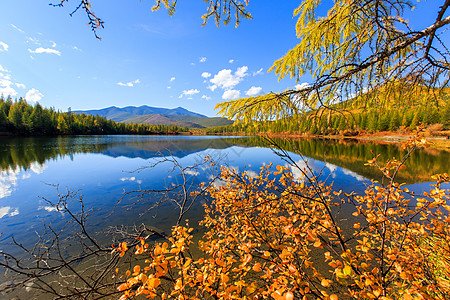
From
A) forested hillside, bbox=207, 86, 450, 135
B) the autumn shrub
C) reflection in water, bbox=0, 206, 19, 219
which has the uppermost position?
forested hillside, bbox=207, 86, 450, 135

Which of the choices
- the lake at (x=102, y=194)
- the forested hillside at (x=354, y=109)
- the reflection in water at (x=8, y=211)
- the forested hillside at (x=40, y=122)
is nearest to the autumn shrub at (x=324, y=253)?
the lake at (x=102, y=194)

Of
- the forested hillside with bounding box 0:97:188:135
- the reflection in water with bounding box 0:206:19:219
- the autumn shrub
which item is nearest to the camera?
the autumn shrub

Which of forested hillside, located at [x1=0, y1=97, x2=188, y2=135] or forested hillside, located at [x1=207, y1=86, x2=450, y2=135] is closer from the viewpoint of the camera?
forested hillside, located at [x1=207, y1=86, x2=450, y2=135]

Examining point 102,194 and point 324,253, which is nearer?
point 324,253

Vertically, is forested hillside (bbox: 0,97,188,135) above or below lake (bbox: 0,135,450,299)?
above

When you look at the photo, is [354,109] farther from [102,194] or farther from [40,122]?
[40,122]

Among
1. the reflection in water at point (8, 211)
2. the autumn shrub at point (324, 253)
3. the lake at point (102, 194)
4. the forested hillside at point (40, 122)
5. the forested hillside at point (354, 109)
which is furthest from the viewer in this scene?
the forested hillside at point (40, 122)

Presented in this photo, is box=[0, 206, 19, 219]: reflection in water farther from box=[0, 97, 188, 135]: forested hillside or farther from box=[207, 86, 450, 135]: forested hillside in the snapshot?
box=[0, 97, 188, 135]: forested hillside

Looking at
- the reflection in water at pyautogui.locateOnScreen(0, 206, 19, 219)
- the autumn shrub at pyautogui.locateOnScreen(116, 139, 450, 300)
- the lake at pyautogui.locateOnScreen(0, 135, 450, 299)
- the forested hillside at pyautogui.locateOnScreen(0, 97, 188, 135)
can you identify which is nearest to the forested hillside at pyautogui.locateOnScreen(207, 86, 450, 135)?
the lake at pyautogui.locateOnScreen(0, 135, 450, 299)

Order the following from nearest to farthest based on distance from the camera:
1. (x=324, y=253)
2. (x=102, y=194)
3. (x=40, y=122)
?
1. (x=324, y=253)
2. (x=102, y=194)
3. (x=40, y=122)

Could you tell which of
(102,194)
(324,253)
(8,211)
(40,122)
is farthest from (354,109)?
(40,122)

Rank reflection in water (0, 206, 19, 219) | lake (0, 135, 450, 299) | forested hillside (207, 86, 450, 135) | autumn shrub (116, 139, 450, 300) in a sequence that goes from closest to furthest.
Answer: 1. autumn shrub (116, 139, 450, 300)
2. forested hillside (207, 86, 450, 135)
3. lake (0, 135, 450, 299)
4. reflection in water (0, 206, 19, 219)

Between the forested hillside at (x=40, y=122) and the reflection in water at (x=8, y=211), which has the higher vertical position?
the forested hillside at (x=40, y=122)

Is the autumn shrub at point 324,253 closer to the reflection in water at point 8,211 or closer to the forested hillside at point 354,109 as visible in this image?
the forested hillside at point 354,109
